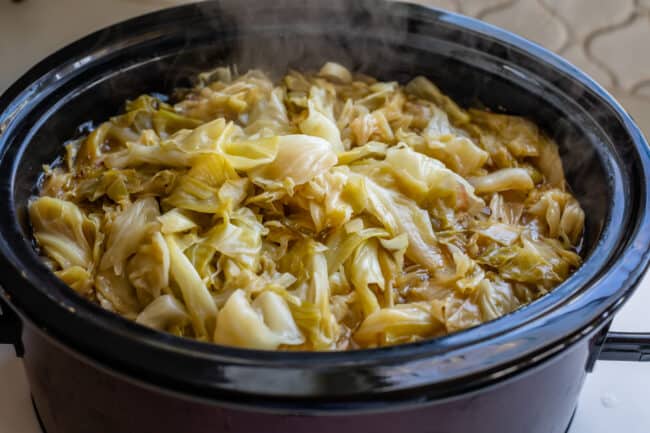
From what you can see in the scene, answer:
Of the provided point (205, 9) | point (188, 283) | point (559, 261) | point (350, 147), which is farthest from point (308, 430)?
point (205, 9)

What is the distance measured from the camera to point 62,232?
1.60 meters

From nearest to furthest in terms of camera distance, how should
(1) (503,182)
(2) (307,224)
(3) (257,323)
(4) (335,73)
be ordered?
(3) (257,323), (2) (307,224), (1) (503,182), (4) (335,73)

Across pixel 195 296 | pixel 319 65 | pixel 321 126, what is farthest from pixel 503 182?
pixel 195 296

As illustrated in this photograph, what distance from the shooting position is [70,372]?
1302 millimetres

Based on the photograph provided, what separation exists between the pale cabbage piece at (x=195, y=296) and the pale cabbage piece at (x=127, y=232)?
10 centimetres

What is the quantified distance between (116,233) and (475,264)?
715 mm

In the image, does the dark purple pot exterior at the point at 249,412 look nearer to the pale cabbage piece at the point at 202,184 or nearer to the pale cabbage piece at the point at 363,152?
the pale cabbage piece at the point at 202,184

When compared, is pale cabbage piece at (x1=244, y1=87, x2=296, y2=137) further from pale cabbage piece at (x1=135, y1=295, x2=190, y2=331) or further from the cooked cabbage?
pale cabbage piece at (x1=135, y1=295, x2=190, y2=331)

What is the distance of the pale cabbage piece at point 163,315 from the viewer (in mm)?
1393

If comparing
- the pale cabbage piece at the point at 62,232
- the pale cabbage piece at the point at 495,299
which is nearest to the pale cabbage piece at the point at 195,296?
the pale cabbage piece at the point at 62,232

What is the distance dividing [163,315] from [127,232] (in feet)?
0.74

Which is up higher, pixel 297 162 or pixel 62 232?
pixel 297 162

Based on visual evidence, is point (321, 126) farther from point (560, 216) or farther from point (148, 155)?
point (560, 216)

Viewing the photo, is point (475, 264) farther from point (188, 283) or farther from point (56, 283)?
point (56, 283)
